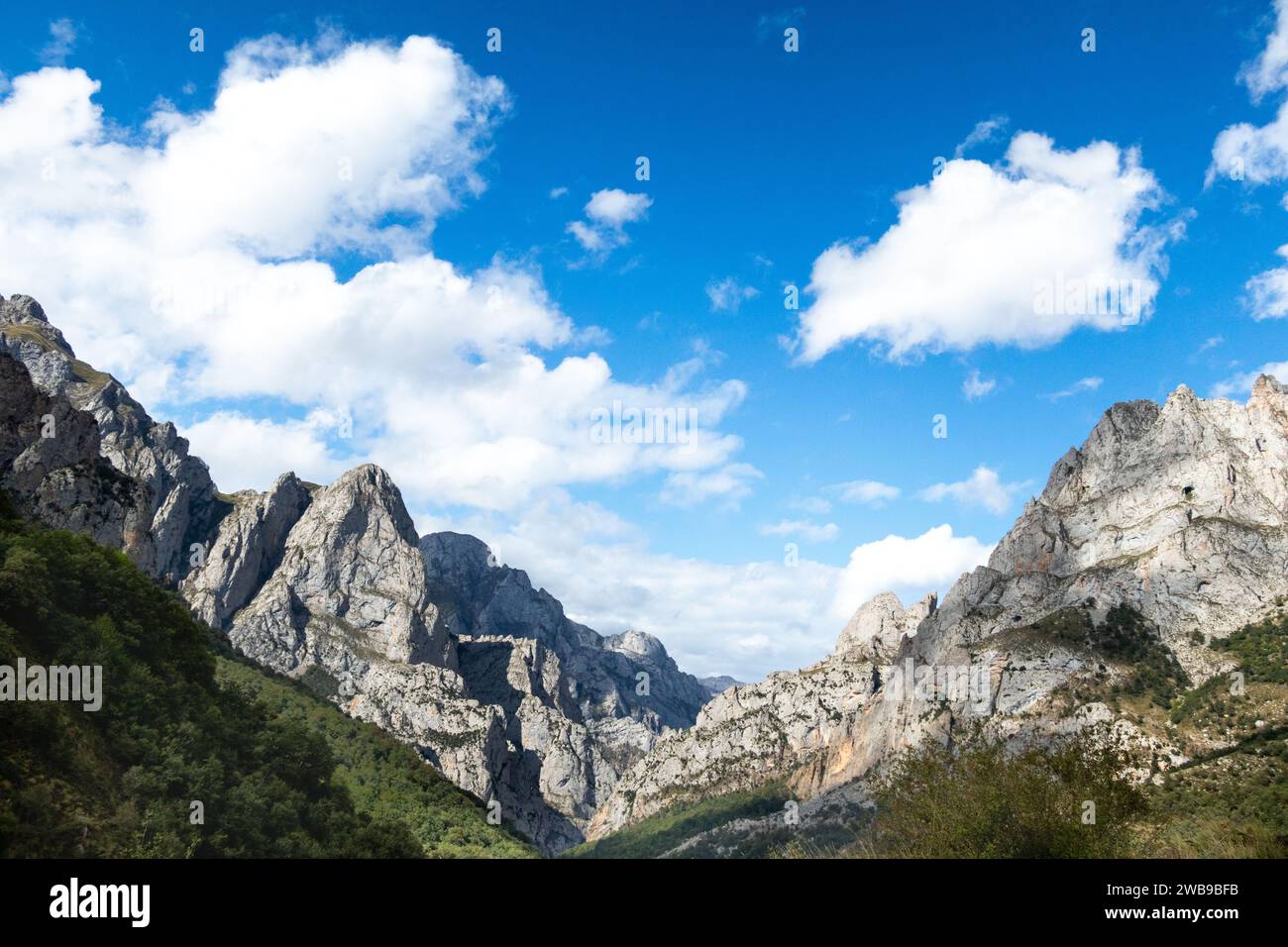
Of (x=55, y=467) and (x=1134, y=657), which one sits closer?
(x=55, y=467)

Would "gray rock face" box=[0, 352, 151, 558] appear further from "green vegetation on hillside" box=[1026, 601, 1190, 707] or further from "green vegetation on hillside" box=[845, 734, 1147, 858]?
"green vegetation on hillside" box=[1026, 601, 1190, 707]

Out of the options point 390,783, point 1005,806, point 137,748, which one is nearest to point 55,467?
point 390,783

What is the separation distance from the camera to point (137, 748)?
41875 mm

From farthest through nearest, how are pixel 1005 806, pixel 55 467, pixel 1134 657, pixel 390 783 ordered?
pixel 1134 657 → pixel 55 467 → pixel 390 783 → pixel 1005 806

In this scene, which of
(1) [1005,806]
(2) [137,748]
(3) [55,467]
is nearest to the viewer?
(1) [1005,806]

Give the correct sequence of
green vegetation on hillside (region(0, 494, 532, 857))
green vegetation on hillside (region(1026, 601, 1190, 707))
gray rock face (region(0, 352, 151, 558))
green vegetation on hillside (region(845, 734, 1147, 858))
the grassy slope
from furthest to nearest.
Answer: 1. green vegetation on hillside (region(1026, 601, 1190, 707))
2. gray rock face (region(0, 352, 151, 558))
3. the grassy slope
4. green vegetation on hillside (region(845, 734, 1147, 858))
5. green vegetation on hillside (region(0, 494, 532, 857))

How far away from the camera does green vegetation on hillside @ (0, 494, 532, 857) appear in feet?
110

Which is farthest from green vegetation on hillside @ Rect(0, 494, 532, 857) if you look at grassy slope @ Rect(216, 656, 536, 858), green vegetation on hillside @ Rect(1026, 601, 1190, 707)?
green vegetation on hillside @ Rect(1026, 601, 1190, 707)

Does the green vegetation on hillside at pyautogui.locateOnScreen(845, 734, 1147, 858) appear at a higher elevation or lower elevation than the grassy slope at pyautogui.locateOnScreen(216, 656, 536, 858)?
higher

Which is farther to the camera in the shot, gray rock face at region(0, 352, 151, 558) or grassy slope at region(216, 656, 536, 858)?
gray rock face at region(0, 352, 151, 558)

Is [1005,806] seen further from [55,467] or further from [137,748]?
[55,467]

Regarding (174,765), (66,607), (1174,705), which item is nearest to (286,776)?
(174,765)

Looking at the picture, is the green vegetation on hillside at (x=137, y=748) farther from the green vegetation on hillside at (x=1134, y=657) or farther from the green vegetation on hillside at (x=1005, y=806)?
the green vegetation on hillside at (x=1134, y=657)
